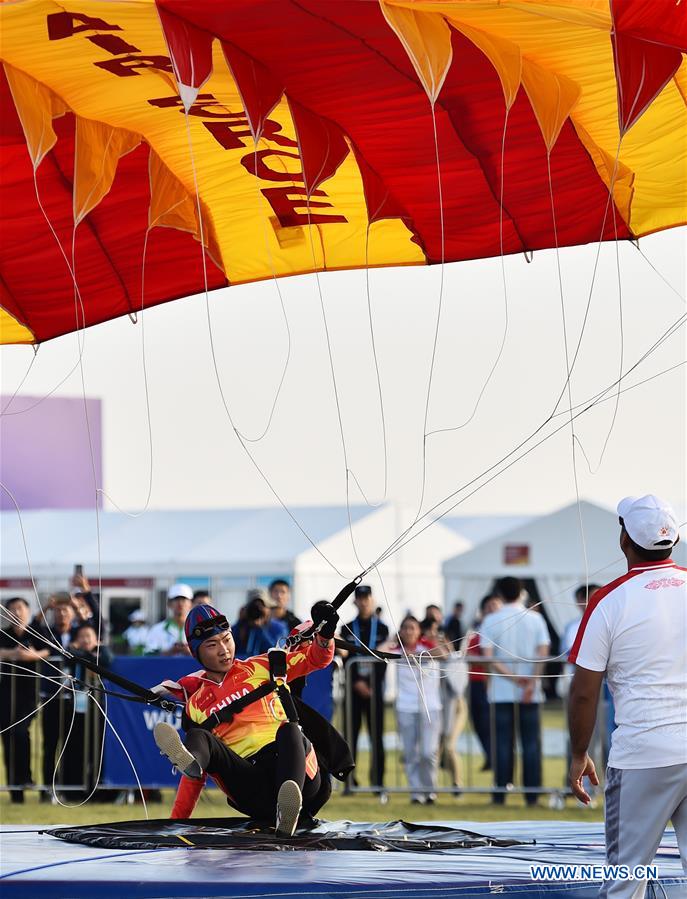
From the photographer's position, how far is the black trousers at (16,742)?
10.4 m

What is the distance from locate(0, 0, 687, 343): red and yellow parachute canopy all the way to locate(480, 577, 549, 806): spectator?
3080 mm

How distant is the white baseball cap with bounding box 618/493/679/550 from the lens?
424 centimetres

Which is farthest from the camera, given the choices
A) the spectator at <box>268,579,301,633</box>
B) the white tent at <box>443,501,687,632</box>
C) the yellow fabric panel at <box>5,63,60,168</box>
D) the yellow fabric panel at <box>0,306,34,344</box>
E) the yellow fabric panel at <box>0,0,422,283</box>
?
the white tent at <box>443,501,687,632</box>

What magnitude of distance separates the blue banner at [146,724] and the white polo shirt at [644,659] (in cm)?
586

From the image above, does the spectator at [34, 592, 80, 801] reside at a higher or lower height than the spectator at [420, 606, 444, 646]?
lower

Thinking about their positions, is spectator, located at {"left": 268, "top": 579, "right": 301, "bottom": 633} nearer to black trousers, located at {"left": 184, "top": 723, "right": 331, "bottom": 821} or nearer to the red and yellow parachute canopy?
the red and yellow parachute canopy

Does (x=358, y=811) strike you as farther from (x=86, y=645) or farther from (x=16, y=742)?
(x=16, y=742)

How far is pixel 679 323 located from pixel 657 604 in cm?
212

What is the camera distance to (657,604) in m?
4.16

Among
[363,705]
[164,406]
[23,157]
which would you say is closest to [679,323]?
[23,157]

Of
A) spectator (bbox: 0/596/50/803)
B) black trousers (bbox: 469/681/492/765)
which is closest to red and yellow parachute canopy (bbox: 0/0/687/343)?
spectator (bbox: 0/596/50/803)

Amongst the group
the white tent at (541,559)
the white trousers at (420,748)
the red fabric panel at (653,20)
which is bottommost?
the white trousers at (420,748)

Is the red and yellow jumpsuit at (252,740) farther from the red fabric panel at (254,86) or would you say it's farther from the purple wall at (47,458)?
the purple wall at (47,458)

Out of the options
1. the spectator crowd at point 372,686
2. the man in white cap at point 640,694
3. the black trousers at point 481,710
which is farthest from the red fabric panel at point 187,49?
the black trousers at point 481,710
